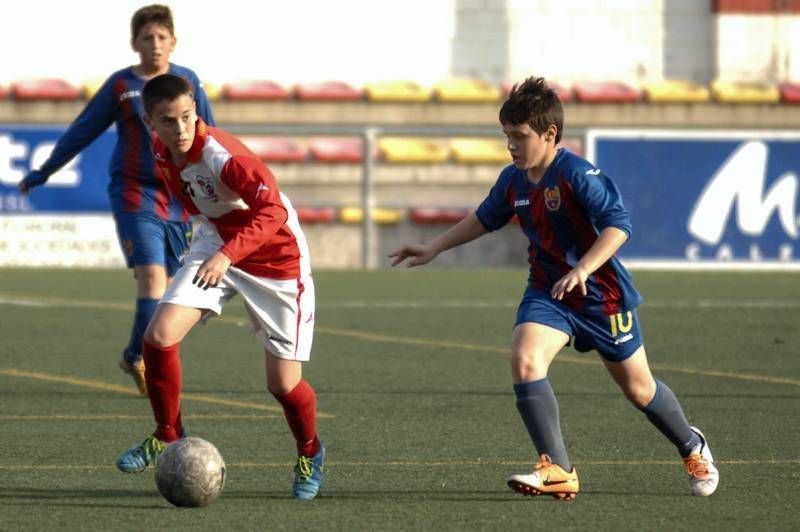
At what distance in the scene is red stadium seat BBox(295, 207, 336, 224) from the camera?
1962 centimetres

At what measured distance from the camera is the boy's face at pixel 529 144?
6.46 m

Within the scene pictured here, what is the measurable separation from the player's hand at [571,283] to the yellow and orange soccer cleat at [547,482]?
23.0 inches

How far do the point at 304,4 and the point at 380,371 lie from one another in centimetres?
1326

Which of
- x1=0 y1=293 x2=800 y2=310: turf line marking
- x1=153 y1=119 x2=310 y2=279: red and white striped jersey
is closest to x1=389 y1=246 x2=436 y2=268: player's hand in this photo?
x1=153 y1=119 x2=310 y2=279: red and white striped jersey

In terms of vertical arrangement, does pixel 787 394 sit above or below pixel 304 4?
below

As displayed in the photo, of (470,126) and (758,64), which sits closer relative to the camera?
(470,126)

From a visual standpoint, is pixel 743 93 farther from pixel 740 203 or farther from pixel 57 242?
pixel 57 242

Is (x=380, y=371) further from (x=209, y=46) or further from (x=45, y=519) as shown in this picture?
(x=209, y=46)

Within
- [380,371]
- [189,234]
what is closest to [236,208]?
[189,234]

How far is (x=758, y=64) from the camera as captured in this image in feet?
79.1

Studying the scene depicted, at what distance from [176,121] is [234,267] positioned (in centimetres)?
59

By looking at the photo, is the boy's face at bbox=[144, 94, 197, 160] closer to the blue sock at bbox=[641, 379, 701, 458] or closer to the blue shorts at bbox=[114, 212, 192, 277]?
the blue sock at bbox=[641, 379, 701, 458]

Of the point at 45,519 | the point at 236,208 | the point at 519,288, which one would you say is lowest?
the point at 519,288

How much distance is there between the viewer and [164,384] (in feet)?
22.7
